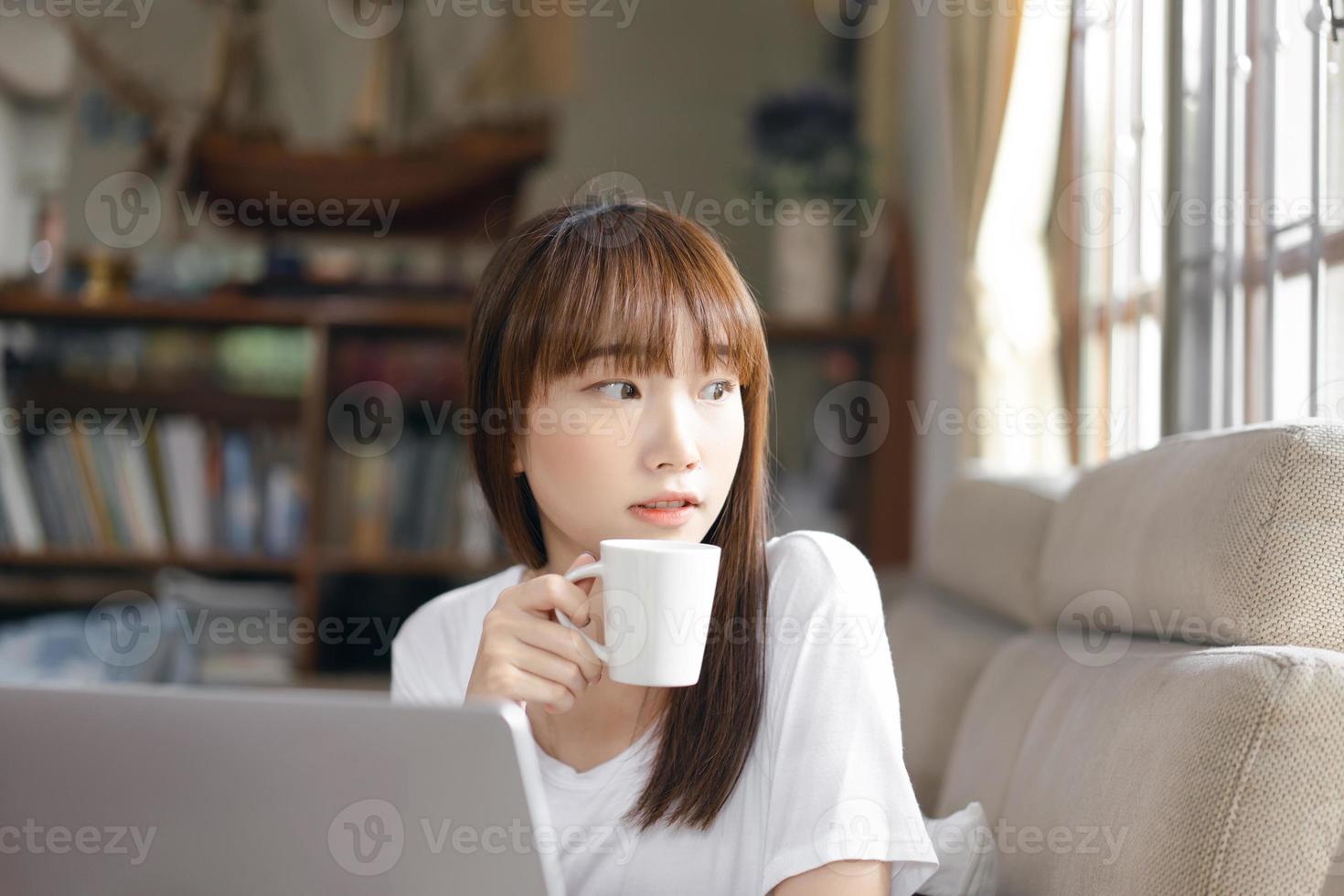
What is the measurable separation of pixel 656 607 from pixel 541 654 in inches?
5.7

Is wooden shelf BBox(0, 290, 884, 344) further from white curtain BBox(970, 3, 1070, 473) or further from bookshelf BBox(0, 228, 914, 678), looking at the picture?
white curtain BBox(970, 3, 1070, 473)

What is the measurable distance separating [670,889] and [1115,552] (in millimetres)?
562

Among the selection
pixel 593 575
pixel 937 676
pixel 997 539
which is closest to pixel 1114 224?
pixel 997 539

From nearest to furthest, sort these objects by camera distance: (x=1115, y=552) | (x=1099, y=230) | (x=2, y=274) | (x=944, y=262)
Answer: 1. (x=1115, y=552)
2. (x=1099, y=230)
3. (x=944, y=262)
4. (x=2, y=274)

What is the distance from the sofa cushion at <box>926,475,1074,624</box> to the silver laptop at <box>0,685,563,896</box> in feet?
3.63

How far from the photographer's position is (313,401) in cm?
315

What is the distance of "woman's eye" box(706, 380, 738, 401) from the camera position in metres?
1.04

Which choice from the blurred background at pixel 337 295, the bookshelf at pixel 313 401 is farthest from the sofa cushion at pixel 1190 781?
the bookshelf at pixel 313 401

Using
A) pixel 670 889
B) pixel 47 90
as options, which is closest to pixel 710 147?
pixel 47 90

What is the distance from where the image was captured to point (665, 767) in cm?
105

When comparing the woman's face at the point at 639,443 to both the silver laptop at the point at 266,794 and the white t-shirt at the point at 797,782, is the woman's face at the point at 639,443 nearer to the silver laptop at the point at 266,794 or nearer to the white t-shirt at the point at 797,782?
the white t-shirt at the point at 797,782

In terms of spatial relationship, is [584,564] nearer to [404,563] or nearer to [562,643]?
[562,643]

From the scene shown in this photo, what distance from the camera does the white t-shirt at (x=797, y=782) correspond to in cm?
93

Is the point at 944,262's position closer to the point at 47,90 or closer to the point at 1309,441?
the point at 1309,441
